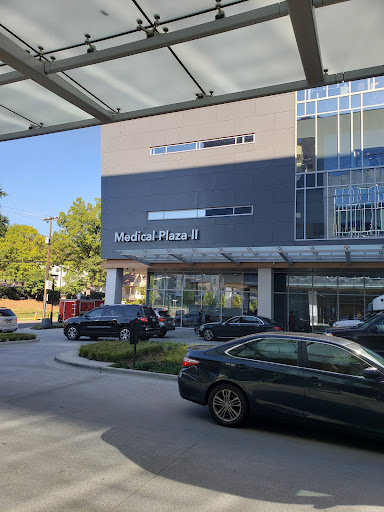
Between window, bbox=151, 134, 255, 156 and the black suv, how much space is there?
14.3 meters

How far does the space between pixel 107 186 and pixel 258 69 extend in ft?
95.2

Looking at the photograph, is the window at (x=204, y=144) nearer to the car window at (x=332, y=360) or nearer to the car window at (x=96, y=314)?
the car window at (x=96, y=314)

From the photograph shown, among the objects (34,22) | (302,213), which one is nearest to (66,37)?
(34,22)

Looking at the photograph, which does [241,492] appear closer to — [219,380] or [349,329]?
[219,380]

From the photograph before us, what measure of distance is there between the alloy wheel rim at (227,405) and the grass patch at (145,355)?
409 cm

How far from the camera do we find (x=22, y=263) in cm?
5759

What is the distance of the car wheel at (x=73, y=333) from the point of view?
20.9 meters

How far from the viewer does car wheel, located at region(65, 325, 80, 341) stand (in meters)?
20.9

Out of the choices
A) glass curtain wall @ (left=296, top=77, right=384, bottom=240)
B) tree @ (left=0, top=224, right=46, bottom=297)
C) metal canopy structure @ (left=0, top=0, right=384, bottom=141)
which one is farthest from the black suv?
tree @ (left=0, top=224, right=46, bottom=297)

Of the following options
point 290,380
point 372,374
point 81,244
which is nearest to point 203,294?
point 81,244

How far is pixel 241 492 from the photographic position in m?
4.15

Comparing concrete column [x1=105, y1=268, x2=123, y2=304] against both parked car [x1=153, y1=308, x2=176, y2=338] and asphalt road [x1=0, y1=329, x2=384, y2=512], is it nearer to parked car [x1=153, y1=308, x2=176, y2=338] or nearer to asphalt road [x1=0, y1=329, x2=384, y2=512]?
parked car [x1=153, y1=308, x2=176, y2=338]

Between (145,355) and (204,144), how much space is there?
20.3 meters

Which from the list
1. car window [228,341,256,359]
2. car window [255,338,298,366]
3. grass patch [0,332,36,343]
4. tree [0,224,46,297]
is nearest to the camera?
car window [255,338,298,366]
